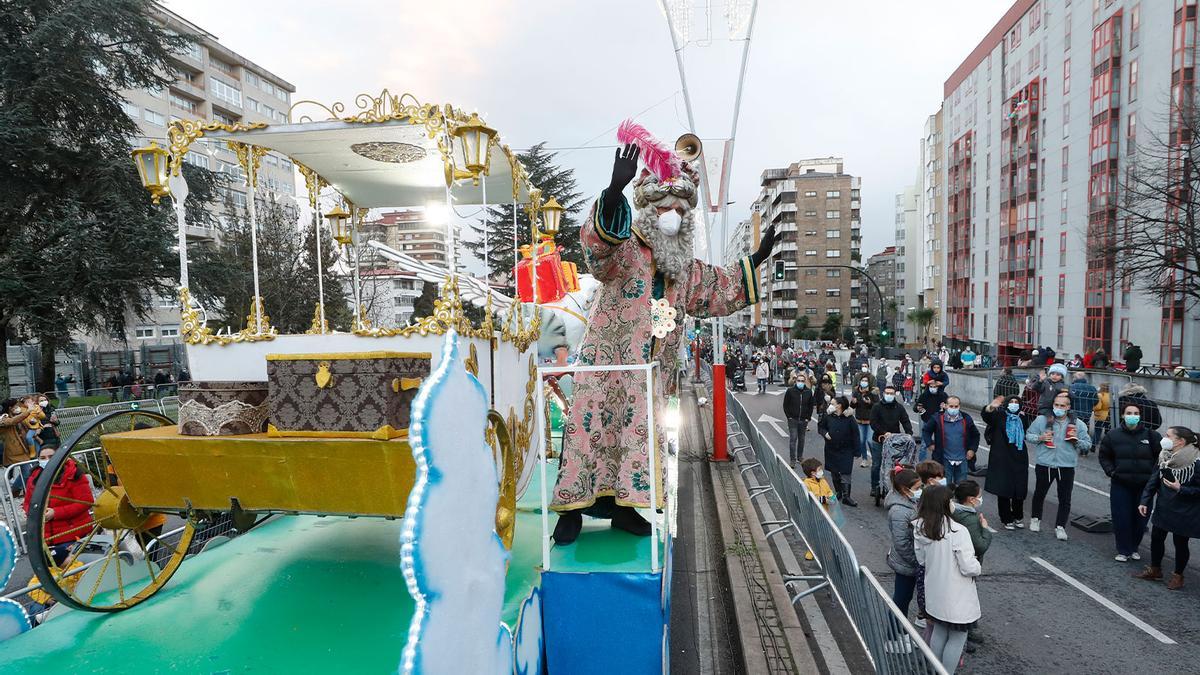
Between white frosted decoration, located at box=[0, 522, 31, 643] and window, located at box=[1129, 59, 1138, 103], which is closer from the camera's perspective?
white frosted decoration, located at box=[0, 522, 31, 643]

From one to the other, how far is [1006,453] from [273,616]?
8.26 meters

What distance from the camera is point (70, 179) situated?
16.0 metres

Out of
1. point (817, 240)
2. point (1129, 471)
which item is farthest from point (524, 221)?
point (817, 240)

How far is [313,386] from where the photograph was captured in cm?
351

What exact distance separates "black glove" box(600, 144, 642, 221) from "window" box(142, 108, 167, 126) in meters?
44.2

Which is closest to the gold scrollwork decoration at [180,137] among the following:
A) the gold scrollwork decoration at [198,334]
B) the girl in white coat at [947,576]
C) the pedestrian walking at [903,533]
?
the gold scrollwork decoration at [198,334]

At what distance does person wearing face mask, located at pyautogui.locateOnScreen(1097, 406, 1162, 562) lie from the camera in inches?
257

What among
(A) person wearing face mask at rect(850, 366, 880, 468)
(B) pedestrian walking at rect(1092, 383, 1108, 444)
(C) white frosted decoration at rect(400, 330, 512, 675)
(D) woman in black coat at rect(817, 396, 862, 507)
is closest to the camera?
(C) white frosted decoration at rect(400, 330, 512, 675)

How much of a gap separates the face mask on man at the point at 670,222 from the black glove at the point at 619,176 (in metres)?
0.55

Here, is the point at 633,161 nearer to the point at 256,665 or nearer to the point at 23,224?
the point at 256,665

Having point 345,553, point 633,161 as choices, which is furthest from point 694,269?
point 345,553

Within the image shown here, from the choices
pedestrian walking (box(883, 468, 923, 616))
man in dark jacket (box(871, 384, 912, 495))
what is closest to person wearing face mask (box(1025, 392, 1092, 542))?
man in dark jacket (box(871, 384, 912, 495))

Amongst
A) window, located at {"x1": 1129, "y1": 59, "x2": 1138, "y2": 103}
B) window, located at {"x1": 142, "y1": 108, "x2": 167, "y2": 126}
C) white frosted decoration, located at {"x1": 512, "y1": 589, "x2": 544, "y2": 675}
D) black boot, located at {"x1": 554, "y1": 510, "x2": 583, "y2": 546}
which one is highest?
window, located at {"x1": 142, "y1": 108, "x2": 167, "y2": 126}

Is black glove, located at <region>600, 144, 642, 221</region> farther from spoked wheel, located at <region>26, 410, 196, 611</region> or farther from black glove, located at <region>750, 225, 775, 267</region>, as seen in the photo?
spoked wheel, located at <region>26, 410, 196, 611</region>
